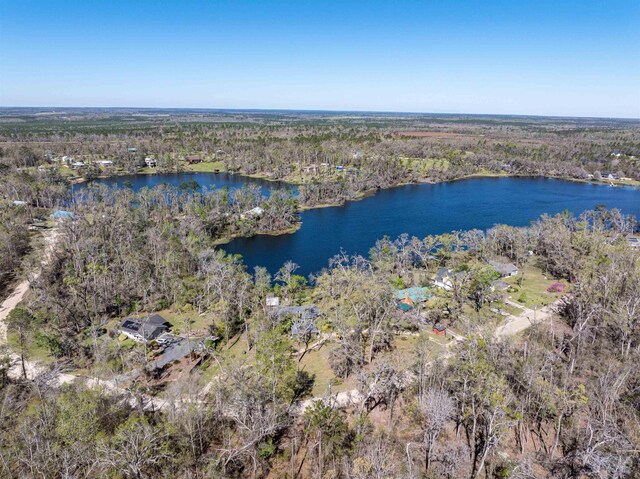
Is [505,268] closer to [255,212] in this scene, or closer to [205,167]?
[255,212]

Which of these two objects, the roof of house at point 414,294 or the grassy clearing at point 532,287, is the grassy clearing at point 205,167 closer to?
the roof of house at point 414,294

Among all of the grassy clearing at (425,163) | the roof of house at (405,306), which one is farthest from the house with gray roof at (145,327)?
Result: the grassy clearing at (425,163)

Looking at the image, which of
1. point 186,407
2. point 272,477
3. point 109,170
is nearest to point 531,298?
point 272,477

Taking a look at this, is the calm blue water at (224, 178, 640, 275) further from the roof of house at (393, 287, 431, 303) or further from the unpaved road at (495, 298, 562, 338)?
the unpaved road at (495, 298, 562, 338)

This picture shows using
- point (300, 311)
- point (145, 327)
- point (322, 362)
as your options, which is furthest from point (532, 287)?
point (145, 327)

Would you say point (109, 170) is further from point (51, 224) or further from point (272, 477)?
point (272, 477)

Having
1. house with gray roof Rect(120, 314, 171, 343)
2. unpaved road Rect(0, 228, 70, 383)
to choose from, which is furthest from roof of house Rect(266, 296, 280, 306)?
unpaved road Rect(0, 228, 70, 383)

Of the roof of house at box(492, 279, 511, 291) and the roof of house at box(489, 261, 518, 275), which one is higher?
the roof of house at box(489, 261, 518, 275)
